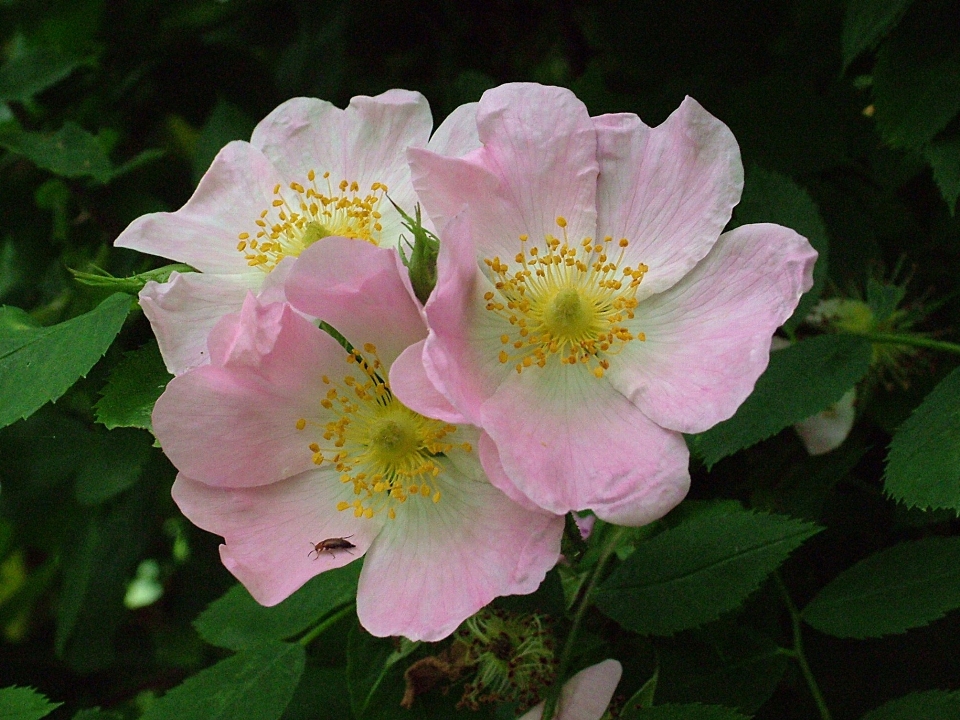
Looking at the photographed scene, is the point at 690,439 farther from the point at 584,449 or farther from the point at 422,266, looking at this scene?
the point at 422,266

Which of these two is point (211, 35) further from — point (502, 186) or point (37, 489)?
point (502, 186)

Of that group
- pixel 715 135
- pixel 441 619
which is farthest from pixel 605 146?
pixel 441 619

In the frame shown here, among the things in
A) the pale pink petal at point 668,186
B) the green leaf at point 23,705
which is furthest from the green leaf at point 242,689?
the pale pink petal at point 668,186

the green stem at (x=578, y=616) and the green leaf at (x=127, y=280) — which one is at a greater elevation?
the green leaf at (x=127, y=280)

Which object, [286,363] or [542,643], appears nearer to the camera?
[286,363]

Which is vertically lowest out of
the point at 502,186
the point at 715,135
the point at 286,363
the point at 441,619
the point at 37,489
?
the point at 37,489

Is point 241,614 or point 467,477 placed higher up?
point 467,477

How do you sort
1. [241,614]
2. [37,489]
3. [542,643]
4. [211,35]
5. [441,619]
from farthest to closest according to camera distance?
[211,35], [37,489], [241,614], [542,643], [441,619]

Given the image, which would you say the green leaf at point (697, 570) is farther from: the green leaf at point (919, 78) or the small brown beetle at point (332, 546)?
the green leaf at point (919, 78)

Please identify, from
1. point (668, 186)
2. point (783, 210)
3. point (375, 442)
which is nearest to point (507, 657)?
point (375, 442)
